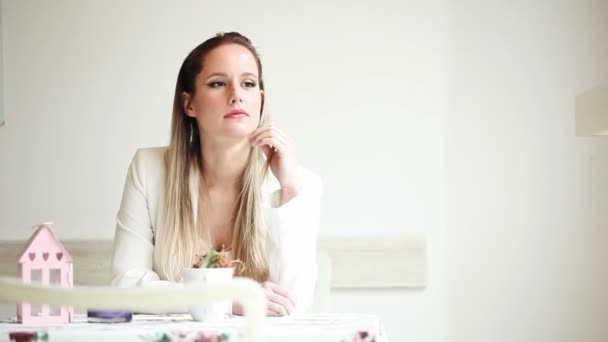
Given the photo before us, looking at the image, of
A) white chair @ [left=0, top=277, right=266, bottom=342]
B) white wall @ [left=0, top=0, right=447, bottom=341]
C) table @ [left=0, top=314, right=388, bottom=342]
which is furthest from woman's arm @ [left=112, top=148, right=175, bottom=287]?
white chair @ [left=0, top=277, right=266, bottom=342]

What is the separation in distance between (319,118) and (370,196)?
0.34 metres

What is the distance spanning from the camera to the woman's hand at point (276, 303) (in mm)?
1781

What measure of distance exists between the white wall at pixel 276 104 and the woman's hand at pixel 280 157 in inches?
37.3

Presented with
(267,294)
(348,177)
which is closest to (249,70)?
(267,294)

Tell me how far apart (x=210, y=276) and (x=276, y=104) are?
5.80 ft

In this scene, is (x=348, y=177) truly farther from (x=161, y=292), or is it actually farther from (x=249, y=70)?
(x=161, y=292)

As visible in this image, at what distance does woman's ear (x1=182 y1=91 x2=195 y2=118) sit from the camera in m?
2.41

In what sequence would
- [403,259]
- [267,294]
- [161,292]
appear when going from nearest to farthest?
[161,292] → [267,294] → [403,259]

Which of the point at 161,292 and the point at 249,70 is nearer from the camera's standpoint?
the point at 161,292

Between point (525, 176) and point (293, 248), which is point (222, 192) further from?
point (525, 176)

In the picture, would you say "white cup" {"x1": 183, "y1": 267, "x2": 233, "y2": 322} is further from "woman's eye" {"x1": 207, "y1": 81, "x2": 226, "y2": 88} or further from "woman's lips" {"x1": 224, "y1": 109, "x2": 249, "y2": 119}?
"woman's eye" {"x1": 207, "y1": 81, "x2": 226, "y2": 88}

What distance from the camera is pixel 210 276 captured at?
147 cm

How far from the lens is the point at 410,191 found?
10.4ft

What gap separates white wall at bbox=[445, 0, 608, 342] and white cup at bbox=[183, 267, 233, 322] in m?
1.87
